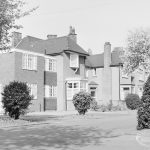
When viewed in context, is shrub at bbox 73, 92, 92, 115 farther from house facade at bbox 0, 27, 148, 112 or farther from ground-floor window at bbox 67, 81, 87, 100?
ground-floor window at bbox 67, 81, 87, 100

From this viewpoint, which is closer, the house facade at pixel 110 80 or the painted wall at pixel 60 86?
the painted wall at pixel 60 86

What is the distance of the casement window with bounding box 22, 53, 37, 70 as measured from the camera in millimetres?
33875

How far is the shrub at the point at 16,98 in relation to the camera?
21.9 m

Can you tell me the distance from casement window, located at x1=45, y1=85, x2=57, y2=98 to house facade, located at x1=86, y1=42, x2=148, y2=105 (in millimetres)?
11700

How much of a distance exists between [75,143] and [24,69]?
22.5m

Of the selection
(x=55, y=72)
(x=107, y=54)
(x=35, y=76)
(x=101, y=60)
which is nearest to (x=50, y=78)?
(x=55, y=72)

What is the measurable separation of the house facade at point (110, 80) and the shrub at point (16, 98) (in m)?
27.8

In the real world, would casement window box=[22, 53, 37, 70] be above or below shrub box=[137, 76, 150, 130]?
above

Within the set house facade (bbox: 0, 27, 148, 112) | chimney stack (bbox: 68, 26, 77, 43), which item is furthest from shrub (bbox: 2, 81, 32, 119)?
chimney stack (bbox: 68, 26, 77, 43)

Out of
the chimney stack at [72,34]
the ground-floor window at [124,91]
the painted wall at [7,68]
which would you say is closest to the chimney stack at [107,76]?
the ground-floor window at [124,91]

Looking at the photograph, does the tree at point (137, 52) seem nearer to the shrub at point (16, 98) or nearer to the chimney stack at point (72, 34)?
the chimney stack at point (72, 34)

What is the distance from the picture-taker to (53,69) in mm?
39094

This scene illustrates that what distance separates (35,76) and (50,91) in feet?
11.8

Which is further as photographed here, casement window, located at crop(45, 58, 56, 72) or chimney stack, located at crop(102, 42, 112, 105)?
chimney stack, located at crop(102, 42, 112, 105)
